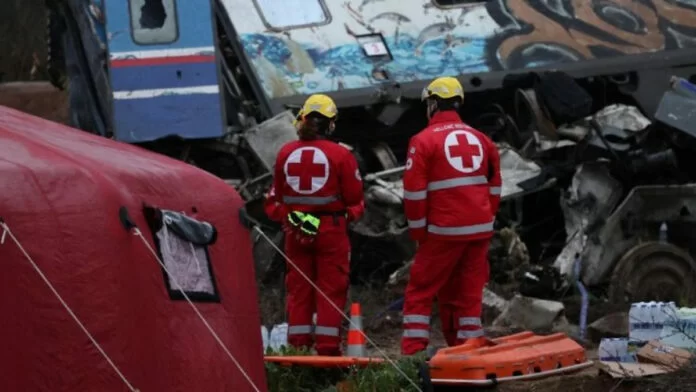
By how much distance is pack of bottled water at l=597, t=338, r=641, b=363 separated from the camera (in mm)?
9078

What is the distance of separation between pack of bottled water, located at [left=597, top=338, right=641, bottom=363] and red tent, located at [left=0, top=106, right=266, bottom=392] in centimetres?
215

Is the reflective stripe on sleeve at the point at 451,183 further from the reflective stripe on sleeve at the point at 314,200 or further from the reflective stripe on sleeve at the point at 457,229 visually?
the reflective stripe on sleeve at the point at 314,200

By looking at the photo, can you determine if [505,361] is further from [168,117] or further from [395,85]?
[395,85]

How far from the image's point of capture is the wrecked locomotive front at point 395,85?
1373cm

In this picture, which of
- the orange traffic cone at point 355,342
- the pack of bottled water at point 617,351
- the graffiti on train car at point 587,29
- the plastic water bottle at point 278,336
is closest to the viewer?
the pack of bottled water at point 617,351

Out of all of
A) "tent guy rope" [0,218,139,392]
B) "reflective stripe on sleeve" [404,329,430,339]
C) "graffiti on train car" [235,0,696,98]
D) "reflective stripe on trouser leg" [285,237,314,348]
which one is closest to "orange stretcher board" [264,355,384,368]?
"reflective stripe on sleeve" [404,329,430,339]

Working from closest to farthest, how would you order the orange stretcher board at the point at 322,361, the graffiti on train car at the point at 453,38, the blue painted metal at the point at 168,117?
1. the orange stretcher board at the point at 322,361
2. the blue painted metal at the point at 168,117
3. the graffiti on train car at the point at 453,38

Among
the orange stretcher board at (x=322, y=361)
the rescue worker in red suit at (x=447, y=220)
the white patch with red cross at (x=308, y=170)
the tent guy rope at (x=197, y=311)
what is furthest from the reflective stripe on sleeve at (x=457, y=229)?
the tent guy rope at (x=197, y=311)

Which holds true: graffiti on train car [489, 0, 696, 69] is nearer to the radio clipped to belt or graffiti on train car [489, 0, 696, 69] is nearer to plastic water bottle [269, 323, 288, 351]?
plastic water bottle [269, 323, 288, 351]

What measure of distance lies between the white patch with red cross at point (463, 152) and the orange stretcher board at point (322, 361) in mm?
1391

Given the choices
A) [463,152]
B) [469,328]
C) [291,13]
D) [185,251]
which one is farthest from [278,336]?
[291,13]

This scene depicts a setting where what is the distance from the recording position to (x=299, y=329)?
10.0 m

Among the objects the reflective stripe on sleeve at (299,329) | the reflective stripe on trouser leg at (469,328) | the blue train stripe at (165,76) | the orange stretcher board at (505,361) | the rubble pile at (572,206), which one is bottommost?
the rubble pile at (572,206)

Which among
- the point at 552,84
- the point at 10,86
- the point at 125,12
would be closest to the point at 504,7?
the point at 552,84
